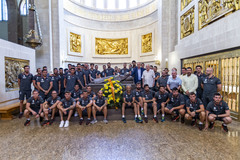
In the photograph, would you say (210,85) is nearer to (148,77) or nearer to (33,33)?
(148,77)

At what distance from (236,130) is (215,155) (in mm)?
1668

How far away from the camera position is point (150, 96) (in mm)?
4883

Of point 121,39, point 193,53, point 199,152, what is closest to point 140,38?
point 121,39

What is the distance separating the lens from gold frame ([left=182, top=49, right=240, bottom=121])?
449 centimetres

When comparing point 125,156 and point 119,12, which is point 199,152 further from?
point 119,12

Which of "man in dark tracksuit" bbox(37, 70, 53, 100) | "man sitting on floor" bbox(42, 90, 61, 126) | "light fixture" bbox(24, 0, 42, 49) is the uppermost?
"light fixture" bbox(24, 0, 42, 49)

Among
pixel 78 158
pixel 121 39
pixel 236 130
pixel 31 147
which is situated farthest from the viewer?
pixel 121 39

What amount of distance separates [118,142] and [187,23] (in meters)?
6.95

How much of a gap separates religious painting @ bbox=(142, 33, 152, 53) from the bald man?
25.7ft

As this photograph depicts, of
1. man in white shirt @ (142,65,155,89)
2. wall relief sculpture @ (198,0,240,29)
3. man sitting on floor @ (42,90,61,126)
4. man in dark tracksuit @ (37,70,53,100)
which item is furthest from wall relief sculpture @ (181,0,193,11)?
man sitting on floor @ (42,90,61,126)

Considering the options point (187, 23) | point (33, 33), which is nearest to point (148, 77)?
point (187, 23)

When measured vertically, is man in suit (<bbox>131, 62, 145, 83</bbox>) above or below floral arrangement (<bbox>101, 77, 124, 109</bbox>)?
Result: above

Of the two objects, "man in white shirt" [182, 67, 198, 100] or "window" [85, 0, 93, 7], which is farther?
"window" [85, 0, 93, 7]

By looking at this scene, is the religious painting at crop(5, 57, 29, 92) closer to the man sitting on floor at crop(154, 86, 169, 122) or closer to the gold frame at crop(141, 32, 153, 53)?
Answer: the man sitting on floor at crop(154, 86, 169, 122)
